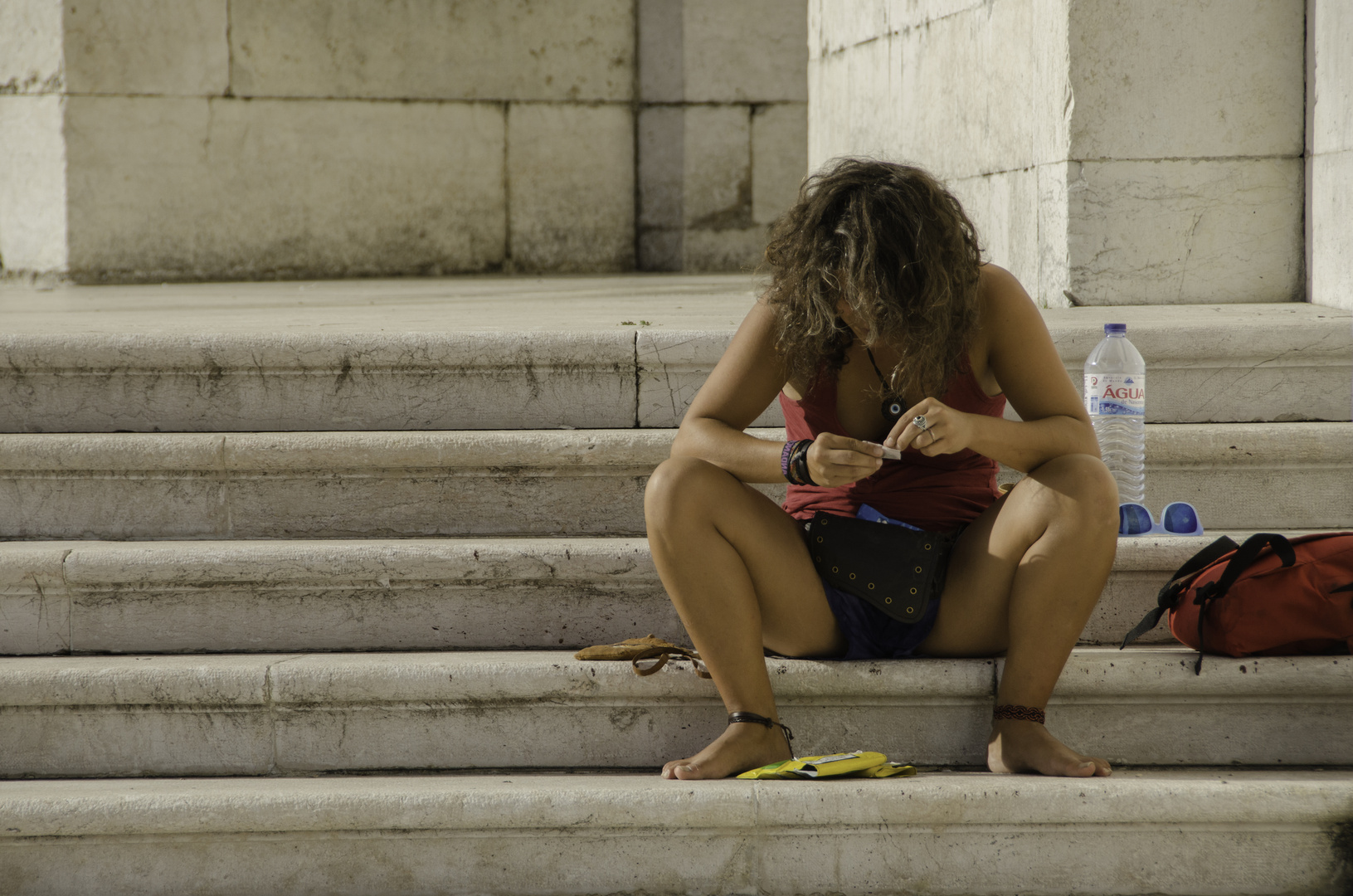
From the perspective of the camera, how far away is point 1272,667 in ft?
8.44

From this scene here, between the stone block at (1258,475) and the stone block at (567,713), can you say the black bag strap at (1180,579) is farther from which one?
the stone block at (1258,475)

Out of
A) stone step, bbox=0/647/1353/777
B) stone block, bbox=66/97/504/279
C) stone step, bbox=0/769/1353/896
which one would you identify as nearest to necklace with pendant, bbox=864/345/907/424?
stone step, bbox=0/647/1353/777

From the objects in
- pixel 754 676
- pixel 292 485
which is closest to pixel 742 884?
pixel 754 676

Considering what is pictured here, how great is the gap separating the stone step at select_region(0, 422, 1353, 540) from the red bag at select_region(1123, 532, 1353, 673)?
623 mm

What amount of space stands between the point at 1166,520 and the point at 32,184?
22.8 ft

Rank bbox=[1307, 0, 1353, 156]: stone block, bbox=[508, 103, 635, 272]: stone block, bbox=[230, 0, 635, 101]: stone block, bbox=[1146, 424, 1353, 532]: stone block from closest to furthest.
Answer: bbox=[1146, 424, 1353, 532]: stone block, bbox=[1307, 0, 1353, 156]: stone block, bbox=[230, 0, 635, 101]: stone block, bbox=[508, 103, 635, 272]: stone block

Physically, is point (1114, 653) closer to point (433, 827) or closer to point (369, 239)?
point (433, 827)

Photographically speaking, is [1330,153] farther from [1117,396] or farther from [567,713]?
[567,713]

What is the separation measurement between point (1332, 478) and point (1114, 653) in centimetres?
98

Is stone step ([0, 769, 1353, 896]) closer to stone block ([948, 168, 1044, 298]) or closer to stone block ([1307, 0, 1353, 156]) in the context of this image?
Result: stone block ([1307, 0, 1353, 156])

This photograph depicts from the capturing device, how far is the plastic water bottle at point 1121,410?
3227mm

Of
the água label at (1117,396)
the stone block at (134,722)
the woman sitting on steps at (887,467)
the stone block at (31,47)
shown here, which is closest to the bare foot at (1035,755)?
the woman sitting on steps at (887,467)

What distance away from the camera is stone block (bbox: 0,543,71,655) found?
2914 mm

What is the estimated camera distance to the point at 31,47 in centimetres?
738
